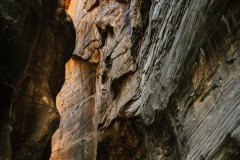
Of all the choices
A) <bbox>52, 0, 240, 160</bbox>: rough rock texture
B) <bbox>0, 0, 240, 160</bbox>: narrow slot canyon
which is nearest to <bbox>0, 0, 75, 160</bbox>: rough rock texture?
<bbox>0, 0, 240, 160</bbox>: narrow slot canyon

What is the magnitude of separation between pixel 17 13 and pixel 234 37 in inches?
190

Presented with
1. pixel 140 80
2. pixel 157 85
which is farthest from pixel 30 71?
pixel 140 80

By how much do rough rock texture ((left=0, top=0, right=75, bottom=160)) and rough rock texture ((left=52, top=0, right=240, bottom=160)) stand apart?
2555 millimetres

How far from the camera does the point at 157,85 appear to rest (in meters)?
10.9

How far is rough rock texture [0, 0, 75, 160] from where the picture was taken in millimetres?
8773

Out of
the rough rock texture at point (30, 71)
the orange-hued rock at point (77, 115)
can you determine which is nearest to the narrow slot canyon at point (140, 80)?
the rough rock texture at point (30, 71)

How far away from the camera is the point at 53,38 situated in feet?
39.9

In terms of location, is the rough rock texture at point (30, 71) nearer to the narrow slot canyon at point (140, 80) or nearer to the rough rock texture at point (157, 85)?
the narrow slot canyon at point (140, 80)

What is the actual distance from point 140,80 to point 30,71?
384cm

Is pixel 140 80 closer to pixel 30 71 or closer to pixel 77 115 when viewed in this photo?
pixel 30 71

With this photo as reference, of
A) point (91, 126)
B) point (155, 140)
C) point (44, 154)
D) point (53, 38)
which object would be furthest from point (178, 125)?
point (91, 126)

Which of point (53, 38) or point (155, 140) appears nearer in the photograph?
point (155, 140)

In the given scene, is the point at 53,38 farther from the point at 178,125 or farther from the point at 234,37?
the point at 234,37

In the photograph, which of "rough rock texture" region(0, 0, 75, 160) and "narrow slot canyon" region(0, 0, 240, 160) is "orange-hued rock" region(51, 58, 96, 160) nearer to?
"narrow slot canyon" region(0, 0, 240, 160)
